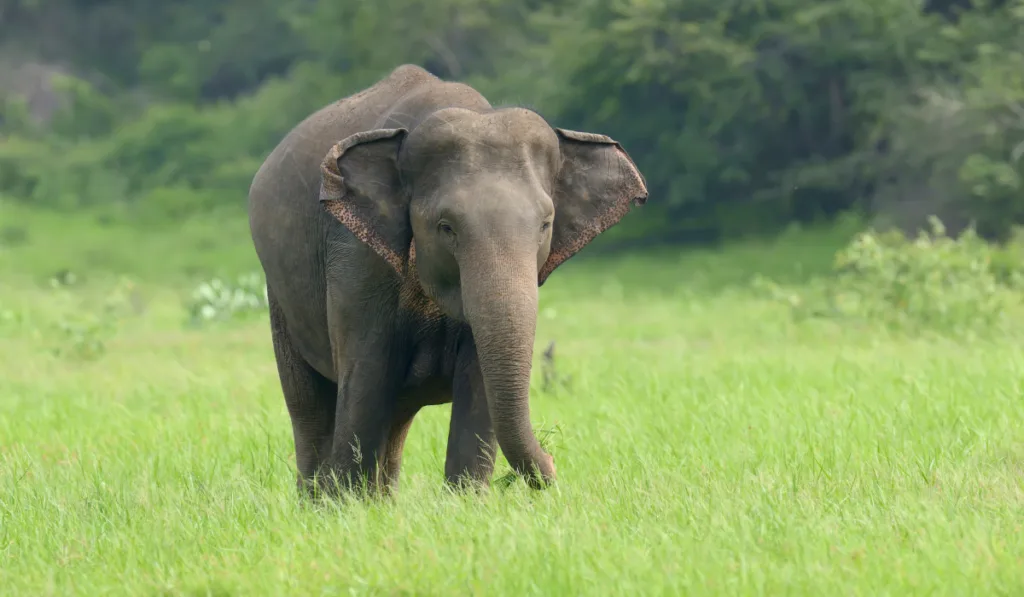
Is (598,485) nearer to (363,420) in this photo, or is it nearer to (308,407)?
(363,420)

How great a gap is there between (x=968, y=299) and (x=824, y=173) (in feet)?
48.4

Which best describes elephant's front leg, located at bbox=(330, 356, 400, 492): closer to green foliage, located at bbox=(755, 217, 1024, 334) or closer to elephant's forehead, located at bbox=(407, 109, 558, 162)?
elephant's forehead, located at bbox=(407, 109, 558, 162)

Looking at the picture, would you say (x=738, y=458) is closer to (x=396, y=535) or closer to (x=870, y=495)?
(x=870, y=495)

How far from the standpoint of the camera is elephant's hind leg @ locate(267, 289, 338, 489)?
23.7 feet

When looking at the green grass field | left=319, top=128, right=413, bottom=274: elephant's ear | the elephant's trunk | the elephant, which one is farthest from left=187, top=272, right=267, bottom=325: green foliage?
the elephant's trunk

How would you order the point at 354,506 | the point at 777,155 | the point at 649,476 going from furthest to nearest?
the point at 777,155
the point at 649,476
the point at 354,506

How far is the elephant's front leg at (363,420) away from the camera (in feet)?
20.0

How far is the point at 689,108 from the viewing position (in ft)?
101

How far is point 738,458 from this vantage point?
23.2ft

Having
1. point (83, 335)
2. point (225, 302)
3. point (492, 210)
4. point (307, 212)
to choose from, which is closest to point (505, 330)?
point (492, 210)

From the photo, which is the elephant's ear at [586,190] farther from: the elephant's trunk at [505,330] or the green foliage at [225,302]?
the green foliage at [225,302]

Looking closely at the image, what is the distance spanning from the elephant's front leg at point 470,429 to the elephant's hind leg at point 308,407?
1.18 m

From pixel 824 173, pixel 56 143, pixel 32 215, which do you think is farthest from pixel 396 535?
pixel 56 143

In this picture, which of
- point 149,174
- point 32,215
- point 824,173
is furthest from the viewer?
point 149,174
